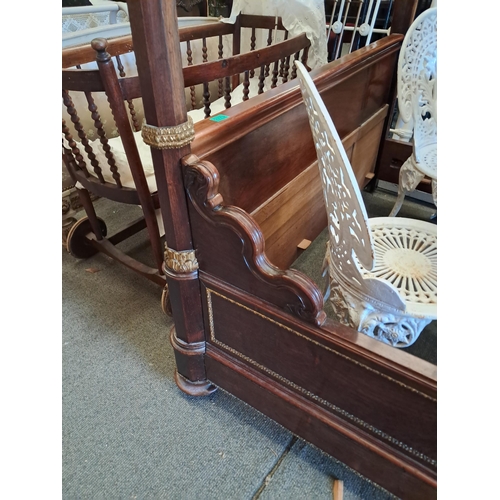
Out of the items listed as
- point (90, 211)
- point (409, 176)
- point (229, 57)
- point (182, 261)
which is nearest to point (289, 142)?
point (229, 57)

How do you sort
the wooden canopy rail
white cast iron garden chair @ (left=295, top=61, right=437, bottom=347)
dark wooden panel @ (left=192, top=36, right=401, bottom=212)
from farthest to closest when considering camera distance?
the wooden canopy rail
dark wooden panel @ (left=192, top=36, right=401, bottom=212)
white cast iron garden chair @ (left=295, top=61, right=437, bottom=347)

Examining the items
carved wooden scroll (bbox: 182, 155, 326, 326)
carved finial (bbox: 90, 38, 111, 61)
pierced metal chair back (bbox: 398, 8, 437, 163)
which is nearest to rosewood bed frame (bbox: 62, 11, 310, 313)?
carved finial (bbox: 90, 38, 111, 61)

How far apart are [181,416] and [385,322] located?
27.0 inches

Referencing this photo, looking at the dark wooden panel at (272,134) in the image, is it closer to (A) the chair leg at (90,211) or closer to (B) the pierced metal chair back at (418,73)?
(B) the pierced metal chair back at (418,73)

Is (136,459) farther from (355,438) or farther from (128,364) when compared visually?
(355,438)

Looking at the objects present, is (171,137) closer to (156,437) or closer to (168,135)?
(168,135)

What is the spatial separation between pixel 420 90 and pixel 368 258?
115 cm

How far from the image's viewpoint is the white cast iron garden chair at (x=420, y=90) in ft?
5.05

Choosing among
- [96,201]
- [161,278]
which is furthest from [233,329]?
[96,201]

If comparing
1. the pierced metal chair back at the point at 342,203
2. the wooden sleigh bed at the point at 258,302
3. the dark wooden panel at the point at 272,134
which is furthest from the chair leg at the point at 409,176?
the pierced metal chair back at the point at 342,203

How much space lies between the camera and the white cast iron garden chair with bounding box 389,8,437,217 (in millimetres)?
1538

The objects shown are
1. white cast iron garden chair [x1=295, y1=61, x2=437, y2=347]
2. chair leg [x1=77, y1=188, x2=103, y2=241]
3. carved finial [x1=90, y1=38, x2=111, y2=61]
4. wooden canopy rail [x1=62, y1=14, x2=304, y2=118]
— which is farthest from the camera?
chair leg [x1=77, y1=188, x2=103, y2=241]

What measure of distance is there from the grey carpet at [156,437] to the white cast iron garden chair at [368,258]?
1.39 ft

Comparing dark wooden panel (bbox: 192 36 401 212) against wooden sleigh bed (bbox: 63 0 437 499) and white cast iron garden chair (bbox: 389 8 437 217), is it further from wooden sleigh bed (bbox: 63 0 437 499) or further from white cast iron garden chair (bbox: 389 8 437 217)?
white cast iron garden chair (bbox: 389 8 437 217)
